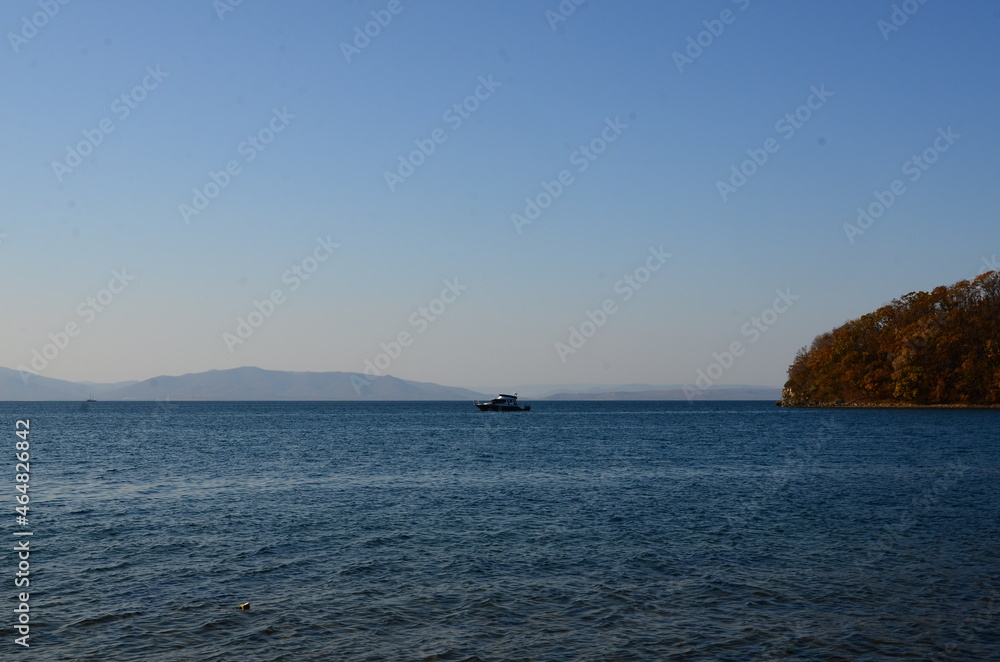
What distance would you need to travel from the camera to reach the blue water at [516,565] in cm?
1784

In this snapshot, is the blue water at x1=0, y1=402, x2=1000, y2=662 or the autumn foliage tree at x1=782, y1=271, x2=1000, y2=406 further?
the autumn foliage tree at x1=782, y1=271, x2=1000, y2=406

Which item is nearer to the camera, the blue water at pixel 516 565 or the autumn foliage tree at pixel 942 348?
the blue water at pixel 516 565

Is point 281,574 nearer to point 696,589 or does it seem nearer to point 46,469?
point 696,589

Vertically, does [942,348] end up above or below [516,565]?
above

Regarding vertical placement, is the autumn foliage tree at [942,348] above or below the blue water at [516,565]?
above

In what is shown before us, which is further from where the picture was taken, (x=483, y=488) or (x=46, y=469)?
(x=46, y=469)

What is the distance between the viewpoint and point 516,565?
25109 millimetres

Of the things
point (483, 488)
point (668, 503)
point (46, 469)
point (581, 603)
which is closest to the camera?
point (581, 603)

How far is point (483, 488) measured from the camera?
4534 cm

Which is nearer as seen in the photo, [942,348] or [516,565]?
[516,565]

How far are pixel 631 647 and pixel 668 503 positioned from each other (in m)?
22.1

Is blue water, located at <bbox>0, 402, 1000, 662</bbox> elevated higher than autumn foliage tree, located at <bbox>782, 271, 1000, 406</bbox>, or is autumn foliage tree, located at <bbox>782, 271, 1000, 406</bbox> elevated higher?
autumn foliage tree, located at <bbox>782, 271, 1000, 406</bbox>

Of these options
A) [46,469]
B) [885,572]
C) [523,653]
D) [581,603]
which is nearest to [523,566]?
[581,603]

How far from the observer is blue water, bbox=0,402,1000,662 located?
1784 centimetres
